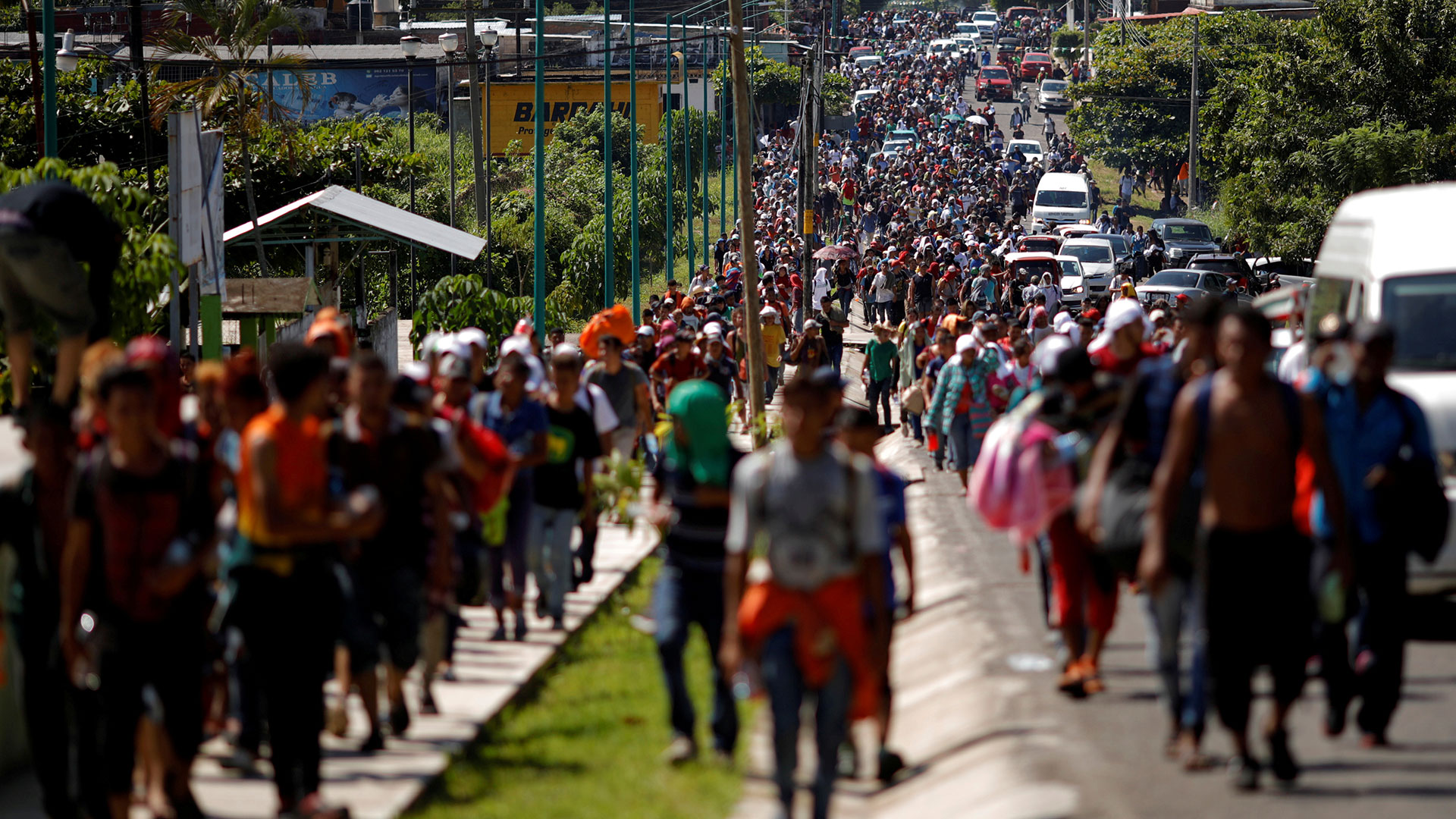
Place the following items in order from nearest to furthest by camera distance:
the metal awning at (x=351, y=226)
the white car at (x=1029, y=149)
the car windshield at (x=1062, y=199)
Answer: the metal awning at (x=351, y=226) < the car windshield at (x=1062, y=199) < the white car at (x=1029, y=149)

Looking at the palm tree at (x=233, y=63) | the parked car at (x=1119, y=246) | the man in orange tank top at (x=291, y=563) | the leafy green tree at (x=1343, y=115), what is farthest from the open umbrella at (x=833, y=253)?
the man in orange tank top at (x=291, y=563)

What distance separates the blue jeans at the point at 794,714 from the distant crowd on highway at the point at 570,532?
0.04 ft

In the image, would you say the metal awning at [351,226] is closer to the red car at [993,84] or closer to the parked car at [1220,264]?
the parked car at [1220,264]

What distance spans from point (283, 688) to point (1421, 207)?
7.19 metres

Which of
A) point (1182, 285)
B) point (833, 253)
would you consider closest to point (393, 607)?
Result: point (1182, 285)

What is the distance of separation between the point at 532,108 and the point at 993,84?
30.7m

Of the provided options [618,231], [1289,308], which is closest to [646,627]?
[1289,308]

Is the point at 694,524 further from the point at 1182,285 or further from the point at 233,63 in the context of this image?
the point at 1182,285

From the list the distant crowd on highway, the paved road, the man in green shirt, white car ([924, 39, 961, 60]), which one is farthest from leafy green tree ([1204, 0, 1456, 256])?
white car ([924, 39, 961, 60])

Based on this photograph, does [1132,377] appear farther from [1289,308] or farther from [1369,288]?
[1289,308]

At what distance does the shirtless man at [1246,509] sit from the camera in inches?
247

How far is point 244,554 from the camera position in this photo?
6.43 metres

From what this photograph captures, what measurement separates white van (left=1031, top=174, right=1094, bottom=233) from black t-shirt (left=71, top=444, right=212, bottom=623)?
43.9 m

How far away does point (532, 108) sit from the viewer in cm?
7275
